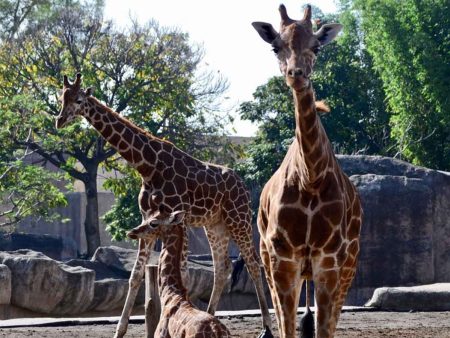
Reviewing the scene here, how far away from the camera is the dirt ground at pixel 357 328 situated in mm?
12969

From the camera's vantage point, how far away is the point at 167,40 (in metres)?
35.3

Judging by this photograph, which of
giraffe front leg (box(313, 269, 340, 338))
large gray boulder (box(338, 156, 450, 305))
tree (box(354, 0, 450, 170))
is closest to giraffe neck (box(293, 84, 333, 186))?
giraffe front leg (box(313, 269, 340, 338))

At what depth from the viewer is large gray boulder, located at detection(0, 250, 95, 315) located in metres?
18.1

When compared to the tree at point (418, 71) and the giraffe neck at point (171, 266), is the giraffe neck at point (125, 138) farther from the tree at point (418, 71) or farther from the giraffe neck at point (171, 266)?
the tree at point (418, 71)

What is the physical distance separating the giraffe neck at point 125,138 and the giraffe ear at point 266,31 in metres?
4.63

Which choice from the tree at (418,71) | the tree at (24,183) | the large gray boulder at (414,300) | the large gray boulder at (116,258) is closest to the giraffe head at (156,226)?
the large gray boulder at (414,300)

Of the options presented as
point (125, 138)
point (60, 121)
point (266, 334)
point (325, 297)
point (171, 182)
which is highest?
point (60, 121)

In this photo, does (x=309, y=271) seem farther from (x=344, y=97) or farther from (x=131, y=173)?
(x=344, y=97)

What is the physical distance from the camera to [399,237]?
68.8 feet

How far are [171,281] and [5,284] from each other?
8713 millimetres

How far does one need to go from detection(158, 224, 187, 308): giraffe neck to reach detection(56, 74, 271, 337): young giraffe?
2.68 metres

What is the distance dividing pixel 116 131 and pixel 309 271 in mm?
4741

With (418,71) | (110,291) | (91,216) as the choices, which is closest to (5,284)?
(110,291)

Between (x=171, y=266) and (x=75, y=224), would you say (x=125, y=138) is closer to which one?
(x=171, y=266)
